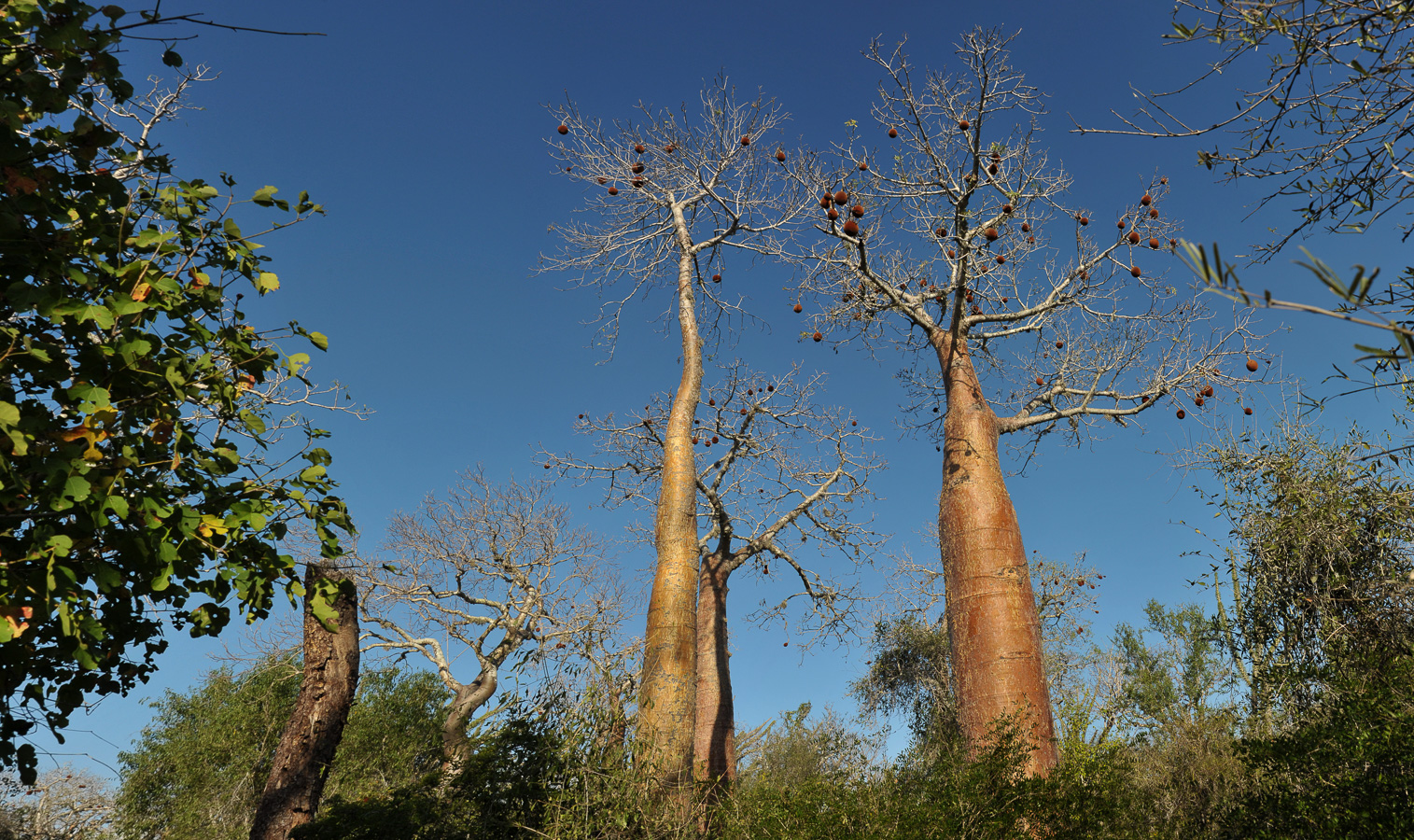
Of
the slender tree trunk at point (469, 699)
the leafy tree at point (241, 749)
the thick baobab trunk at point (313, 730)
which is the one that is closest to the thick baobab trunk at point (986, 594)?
the thick baobab trunk at point (313, 730)

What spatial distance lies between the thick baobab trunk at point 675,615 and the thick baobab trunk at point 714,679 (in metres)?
3.32

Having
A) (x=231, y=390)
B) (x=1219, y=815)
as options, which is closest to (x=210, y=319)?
(x=231, y=390)

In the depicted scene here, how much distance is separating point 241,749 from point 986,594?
63.9ft

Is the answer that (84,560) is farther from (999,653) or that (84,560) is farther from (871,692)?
(871,692)

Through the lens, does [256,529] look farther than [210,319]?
No

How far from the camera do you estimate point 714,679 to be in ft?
→ 36.4

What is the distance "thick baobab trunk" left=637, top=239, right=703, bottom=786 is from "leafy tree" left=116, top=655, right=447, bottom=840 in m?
12.2

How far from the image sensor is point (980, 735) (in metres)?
6.17

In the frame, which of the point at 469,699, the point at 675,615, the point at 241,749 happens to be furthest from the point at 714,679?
the point at 241,749

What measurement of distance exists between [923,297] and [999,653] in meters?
4.13

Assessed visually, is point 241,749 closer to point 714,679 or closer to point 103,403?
point 714,679

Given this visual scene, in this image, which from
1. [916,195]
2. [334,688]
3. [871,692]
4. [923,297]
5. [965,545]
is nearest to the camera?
[334,688]

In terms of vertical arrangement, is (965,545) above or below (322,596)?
above

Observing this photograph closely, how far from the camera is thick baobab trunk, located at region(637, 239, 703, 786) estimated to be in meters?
5.54
